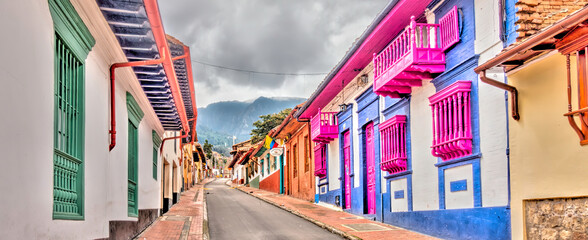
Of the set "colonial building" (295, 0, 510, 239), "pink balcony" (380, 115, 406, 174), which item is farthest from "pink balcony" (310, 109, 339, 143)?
"pink balcony" (380, 115, 406, 174)

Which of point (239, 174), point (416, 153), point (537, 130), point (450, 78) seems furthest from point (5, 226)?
point (239, 174)

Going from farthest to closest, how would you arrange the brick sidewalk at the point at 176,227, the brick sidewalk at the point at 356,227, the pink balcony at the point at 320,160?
the pink balcony at the point at 320,160 < the brick sidewalk at the point at 356,227 < the brick sidewalk at the point at 176,227

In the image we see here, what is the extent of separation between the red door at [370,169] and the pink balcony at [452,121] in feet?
15.8

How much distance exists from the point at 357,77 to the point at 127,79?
8695mm

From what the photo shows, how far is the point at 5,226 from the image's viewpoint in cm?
390

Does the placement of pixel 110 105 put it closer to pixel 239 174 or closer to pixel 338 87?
pixel 338 87

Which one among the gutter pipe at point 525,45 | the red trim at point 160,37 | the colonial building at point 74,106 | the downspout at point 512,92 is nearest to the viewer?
the colonial building at point 74,106

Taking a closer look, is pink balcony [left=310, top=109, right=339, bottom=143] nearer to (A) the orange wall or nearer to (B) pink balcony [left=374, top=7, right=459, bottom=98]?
(A) the orange wall

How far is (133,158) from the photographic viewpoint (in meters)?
11.0

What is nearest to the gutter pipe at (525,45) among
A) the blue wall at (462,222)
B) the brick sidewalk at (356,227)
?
the blue wall at (462,222)

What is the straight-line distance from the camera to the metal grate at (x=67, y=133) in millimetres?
5504

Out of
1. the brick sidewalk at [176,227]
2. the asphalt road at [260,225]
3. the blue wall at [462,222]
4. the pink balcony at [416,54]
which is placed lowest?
the asphalt road at [260,225]

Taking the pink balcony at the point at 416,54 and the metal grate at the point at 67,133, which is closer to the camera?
the metal grate at the point at 67,133

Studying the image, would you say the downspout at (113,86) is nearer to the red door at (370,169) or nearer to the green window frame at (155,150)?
the green window frame at (155,150)
